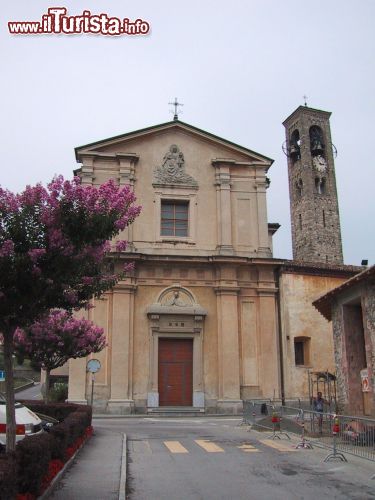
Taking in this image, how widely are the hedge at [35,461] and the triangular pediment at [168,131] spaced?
795 inches

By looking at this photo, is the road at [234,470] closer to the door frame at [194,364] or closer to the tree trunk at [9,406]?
the tree trunk at [9,406]

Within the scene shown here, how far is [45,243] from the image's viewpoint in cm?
897

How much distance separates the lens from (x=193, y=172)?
103 ft

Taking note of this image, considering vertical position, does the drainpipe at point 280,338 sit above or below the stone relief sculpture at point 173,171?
below

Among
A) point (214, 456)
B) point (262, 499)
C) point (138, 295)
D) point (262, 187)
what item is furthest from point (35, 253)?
point (262, 187)

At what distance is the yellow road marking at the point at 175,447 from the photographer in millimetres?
14312

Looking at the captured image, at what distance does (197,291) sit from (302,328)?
613 centimetres

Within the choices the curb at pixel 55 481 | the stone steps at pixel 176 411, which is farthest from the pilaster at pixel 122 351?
the curb at pixel 55 481

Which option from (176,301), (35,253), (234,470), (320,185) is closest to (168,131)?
(176,301)

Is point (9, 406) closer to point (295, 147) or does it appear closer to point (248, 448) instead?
point (248, 448)

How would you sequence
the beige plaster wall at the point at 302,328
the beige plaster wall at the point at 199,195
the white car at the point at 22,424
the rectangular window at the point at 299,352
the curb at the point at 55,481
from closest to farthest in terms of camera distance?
the curb at the point at 55,481 < the white car at the point at 22,424 < the beige plaster wall at the point at 302,328 < the rectangular window at the point at 299,352 < the beige plaster wall at the point at 199,195

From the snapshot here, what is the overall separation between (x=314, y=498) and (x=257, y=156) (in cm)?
2503

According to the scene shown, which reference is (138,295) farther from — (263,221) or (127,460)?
(127,460)

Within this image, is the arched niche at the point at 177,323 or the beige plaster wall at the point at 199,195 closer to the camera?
the arched niche at the point at 177,323
